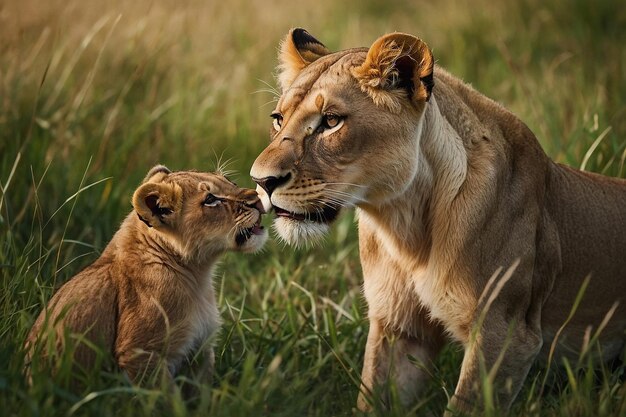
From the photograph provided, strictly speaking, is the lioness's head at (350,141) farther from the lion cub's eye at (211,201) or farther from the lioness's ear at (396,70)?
the lion cub's eye at (211,201)

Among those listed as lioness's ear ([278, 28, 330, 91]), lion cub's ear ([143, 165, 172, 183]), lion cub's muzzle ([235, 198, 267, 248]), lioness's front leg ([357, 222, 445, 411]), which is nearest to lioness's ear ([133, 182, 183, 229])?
lion cub's ear ([143, 165, 172, 183])

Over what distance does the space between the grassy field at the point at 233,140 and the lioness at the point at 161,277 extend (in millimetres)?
207

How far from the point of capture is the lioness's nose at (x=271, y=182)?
3.76 meters

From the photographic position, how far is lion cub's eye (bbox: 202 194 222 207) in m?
4.23

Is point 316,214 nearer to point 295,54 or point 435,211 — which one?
point 435,211

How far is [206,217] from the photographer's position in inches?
166

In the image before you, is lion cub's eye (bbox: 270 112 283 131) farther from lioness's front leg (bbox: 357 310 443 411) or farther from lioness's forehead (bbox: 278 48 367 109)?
lioness's front leg (bbox: 357 310 443 411)

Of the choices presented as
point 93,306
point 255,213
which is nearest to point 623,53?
point 255,213

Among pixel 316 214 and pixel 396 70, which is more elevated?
pixel 396 70

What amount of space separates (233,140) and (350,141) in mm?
3481

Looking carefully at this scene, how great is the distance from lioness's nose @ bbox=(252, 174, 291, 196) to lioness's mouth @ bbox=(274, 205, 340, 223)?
119 millimetres

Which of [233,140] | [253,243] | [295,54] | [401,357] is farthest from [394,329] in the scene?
[233,140]

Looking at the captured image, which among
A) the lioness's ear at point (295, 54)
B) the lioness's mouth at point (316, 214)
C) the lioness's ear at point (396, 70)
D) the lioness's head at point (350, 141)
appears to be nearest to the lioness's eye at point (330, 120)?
the lioness's head at point (350, 141)

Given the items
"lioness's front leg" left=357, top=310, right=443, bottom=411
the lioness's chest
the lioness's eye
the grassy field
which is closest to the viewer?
the grassy field
